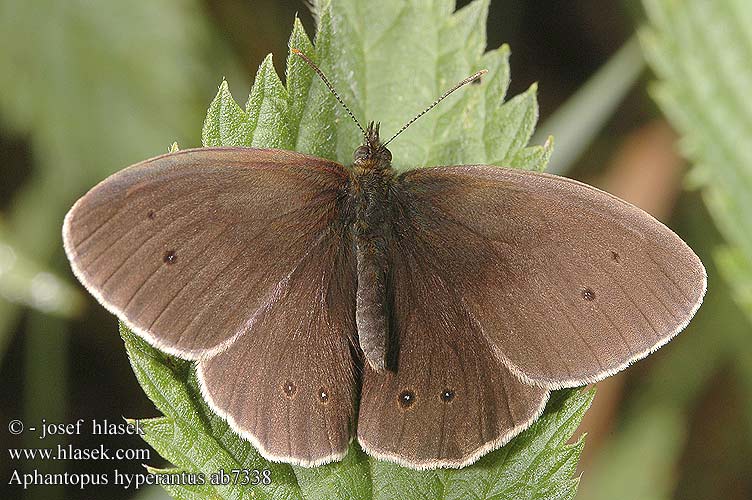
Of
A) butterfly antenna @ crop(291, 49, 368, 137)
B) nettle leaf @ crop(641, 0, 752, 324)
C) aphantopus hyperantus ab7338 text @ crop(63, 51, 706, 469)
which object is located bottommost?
nettle leaf @ crop(641, 0, 752, 324)

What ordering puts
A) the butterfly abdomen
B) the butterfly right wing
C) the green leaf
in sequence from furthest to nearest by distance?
the green leaf → the butterfly abdomen → the butterfly right wing

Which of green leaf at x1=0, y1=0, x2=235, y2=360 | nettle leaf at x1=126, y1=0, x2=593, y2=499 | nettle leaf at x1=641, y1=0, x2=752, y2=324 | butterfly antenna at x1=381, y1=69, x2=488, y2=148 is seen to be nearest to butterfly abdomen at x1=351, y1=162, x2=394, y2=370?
butterfly antenna at x1=381, y1=69, x2=488, y2=148

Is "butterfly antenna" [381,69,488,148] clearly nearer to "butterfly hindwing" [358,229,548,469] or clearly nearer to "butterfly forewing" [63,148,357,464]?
"butterfly forewing" [63,148,357,464]

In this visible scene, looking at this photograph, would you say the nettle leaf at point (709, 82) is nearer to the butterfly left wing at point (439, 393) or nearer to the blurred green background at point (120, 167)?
the blurred green background at point (120, 167)

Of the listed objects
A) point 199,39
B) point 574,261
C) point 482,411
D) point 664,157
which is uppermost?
point 199,39

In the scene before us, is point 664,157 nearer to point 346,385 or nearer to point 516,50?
point 516,50

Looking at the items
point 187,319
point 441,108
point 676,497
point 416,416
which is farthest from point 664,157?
point 187,319

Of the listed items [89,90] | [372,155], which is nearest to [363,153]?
[372,155]
